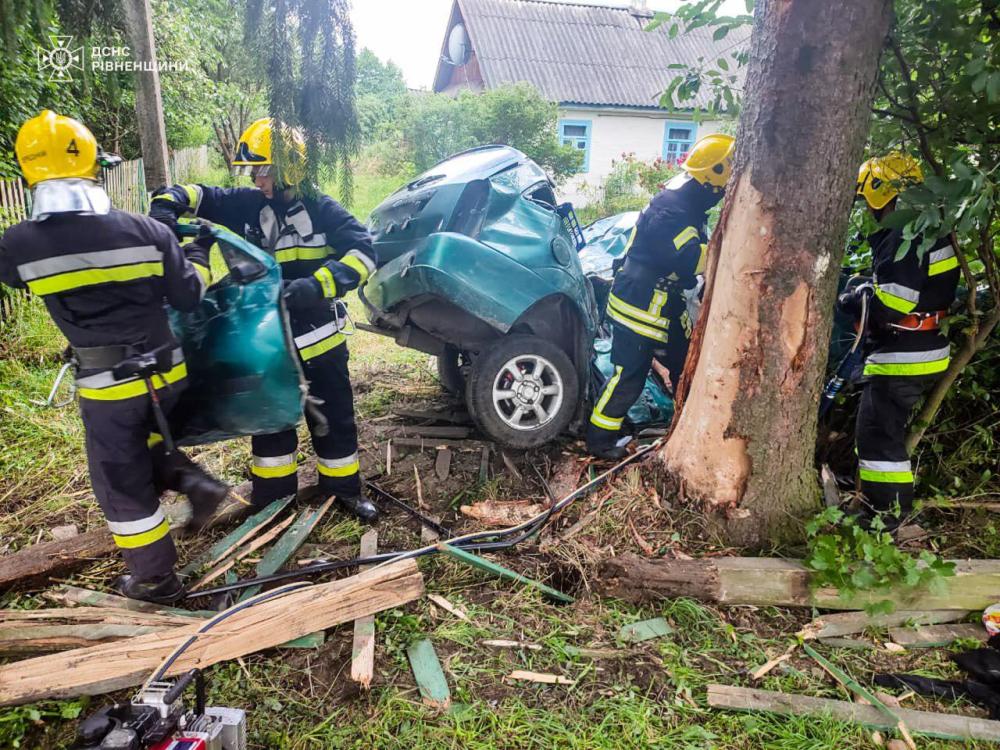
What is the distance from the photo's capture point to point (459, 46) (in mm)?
19281

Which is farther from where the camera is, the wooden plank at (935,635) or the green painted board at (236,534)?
the green painted board at (236,534)

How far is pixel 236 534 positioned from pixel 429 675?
1393mm

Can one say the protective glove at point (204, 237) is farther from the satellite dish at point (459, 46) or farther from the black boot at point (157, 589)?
the satellite dish at point (459, 46)

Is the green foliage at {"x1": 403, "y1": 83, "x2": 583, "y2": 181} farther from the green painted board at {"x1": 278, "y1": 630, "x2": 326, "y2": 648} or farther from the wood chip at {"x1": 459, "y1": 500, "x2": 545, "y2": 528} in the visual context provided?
the green painted board at {"x1": 278, "y1": 630, "x2": 326, "y2": 648}

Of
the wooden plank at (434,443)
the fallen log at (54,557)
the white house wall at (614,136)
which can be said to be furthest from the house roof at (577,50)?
the fallen log at (54,557)

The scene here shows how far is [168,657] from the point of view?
226 centimetres

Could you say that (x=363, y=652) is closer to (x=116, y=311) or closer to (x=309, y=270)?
(x=116, y=311)

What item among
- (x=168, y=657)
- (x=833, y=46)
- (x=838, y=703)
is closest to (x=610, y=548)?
(x=838, y=703)

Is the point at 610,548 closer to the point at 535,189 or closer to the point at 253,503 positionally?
the point at 253,503

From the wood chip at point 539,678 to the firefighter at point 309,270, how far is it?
132cm

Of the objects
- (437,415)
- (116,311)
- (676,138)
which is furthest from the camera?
(676,138)

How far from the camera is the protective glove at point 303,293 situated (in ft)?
10.1

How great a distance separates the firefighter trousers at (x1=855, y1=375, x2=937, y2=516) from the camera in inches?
125

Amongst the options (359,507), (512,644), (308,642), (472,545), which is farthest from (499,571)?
(359,507)
